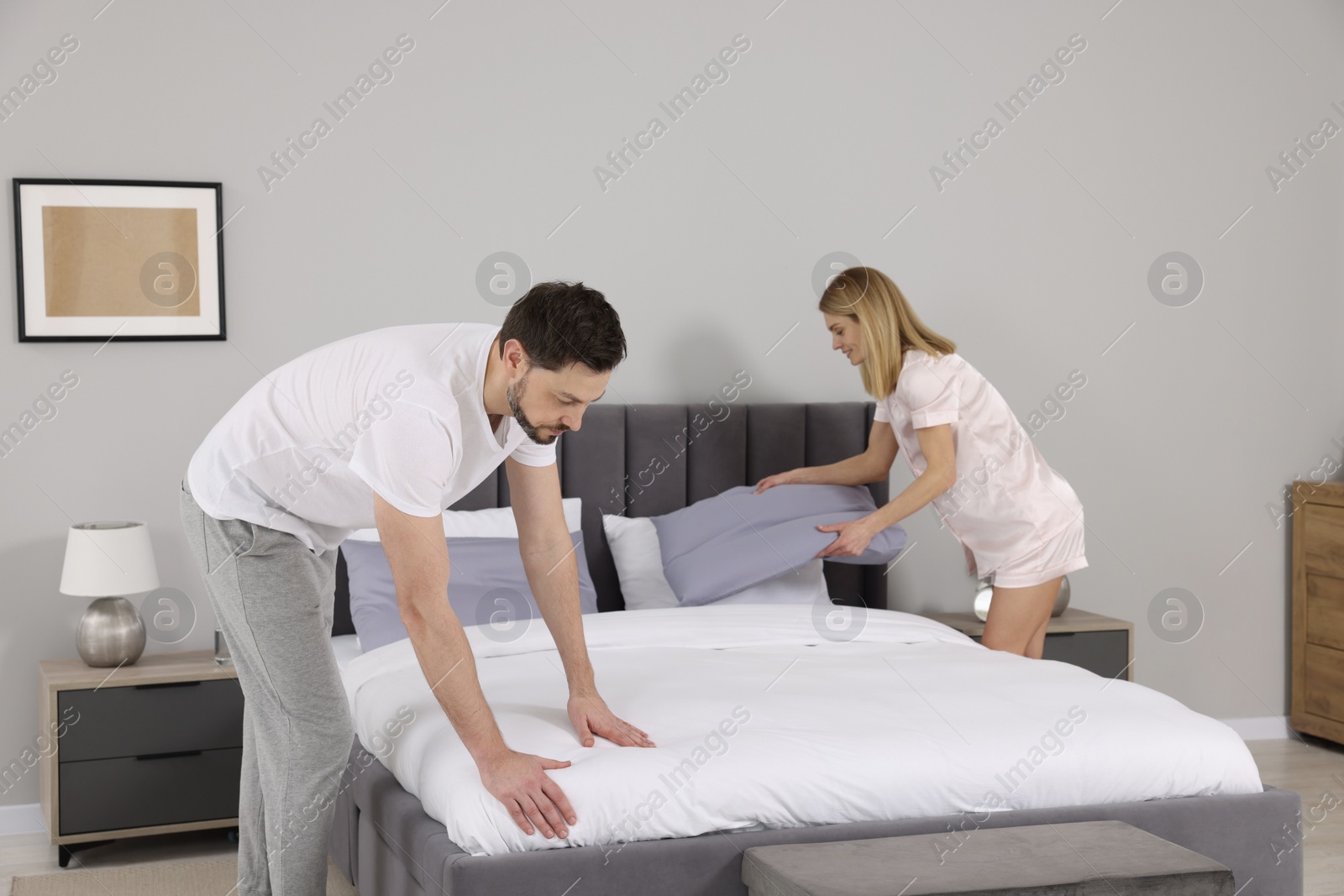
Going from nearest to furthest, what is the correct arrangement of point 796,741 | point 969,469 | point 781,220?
1. point 796,741
2. point 969,469
3. point 781,220

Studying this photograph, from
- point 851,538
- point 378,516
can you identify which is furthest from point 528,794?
point 851,538

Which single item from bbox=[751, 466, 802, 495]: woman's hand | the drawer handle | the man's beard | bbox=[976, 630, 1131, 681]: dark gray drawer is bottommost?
the drawer handle

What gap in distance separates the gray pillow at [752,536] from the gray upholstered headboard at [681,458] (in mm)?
175

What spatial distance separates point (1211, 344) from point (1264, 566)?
87cm

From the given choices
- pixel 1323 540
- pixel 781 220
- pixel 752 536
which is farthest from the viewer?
pixel 1323 540

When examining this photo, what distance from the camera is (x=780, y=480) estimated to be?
361cm

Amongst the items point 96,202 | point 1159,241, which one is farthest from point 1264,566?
point 96,202

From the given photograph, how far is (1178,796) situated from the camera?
2.29 metres

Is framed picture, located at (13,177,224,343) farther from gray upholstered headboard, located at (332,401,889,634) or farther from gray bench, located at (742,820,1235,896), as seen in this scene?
gray bench, located at (742,820,1235,896)

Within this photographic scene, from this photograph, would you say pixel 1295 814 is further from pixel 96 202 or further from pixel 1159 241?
pixel 96 202

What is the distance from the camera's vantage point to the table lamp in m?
3.20

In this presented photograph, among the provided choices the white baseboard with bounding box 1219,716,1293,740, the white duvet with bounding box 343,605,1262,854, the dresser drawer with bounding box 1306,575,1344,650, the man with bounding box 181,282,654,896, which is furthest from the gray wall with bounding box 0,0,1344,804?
the man with bounding box 181,282,654,896

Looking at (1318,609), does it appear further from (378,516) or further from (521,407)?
(378,516)

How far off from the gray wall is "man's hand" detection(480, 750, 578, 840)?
199 cm
